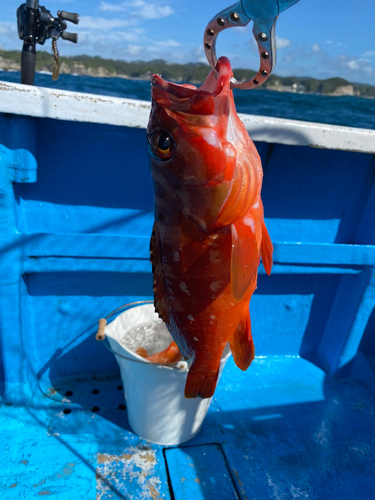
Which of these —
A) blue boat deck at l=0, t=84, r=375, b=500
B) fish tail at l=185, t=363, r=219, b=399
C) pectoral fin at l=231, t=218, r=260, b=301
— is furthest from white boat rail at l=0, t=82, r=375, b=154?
fish tail at l=185, t=363, r=219, b=399

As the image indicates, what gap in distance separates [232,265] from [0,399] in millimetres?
2283

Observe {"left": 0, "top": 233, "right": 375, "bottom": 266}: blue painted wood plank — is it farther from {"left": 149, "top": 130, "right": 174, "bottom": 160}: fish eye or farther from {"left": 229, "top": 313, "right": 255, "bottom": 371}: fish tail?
{"left": 149, "top": 130, "right": 174, "bottom": 160}: fish eye

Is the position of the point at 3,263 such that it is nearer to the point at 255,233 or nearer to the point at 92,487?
the point at 92,487

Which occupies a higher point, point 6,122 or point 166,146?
point 166,146

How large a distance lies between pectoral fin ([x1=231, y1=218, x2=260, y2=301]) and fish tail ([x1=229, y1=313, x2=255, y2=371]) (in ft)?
1.01

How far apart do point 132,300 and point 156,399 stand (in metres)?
0.75

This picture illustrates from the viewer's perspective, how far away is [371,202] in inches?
102

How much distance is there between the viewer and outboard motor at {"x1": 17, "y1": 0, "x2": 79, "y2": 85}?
6.74 feet

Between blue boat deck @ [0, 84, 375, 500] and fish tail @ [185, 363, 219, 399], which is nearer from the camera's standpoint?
fish tail @ [185, 363, 219, 399]

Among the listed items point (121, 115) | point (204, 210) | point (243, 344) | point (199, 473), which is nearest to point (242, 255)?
point (204, 210)

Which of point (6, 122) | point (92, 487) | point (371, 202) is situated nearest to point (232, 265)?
point (6, 122)

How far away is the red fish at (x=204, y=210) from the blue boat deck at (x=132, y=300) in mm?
1092

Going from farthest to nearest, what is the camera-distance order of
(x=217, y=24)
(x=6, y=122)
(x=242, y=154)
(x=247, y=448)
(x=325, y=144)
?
(x=247, y=448), (x=325, y=144), (x=6, y=122), (x=242, y=154), (x=217, y=24)

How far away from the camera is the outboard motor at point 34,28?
2055 mm
